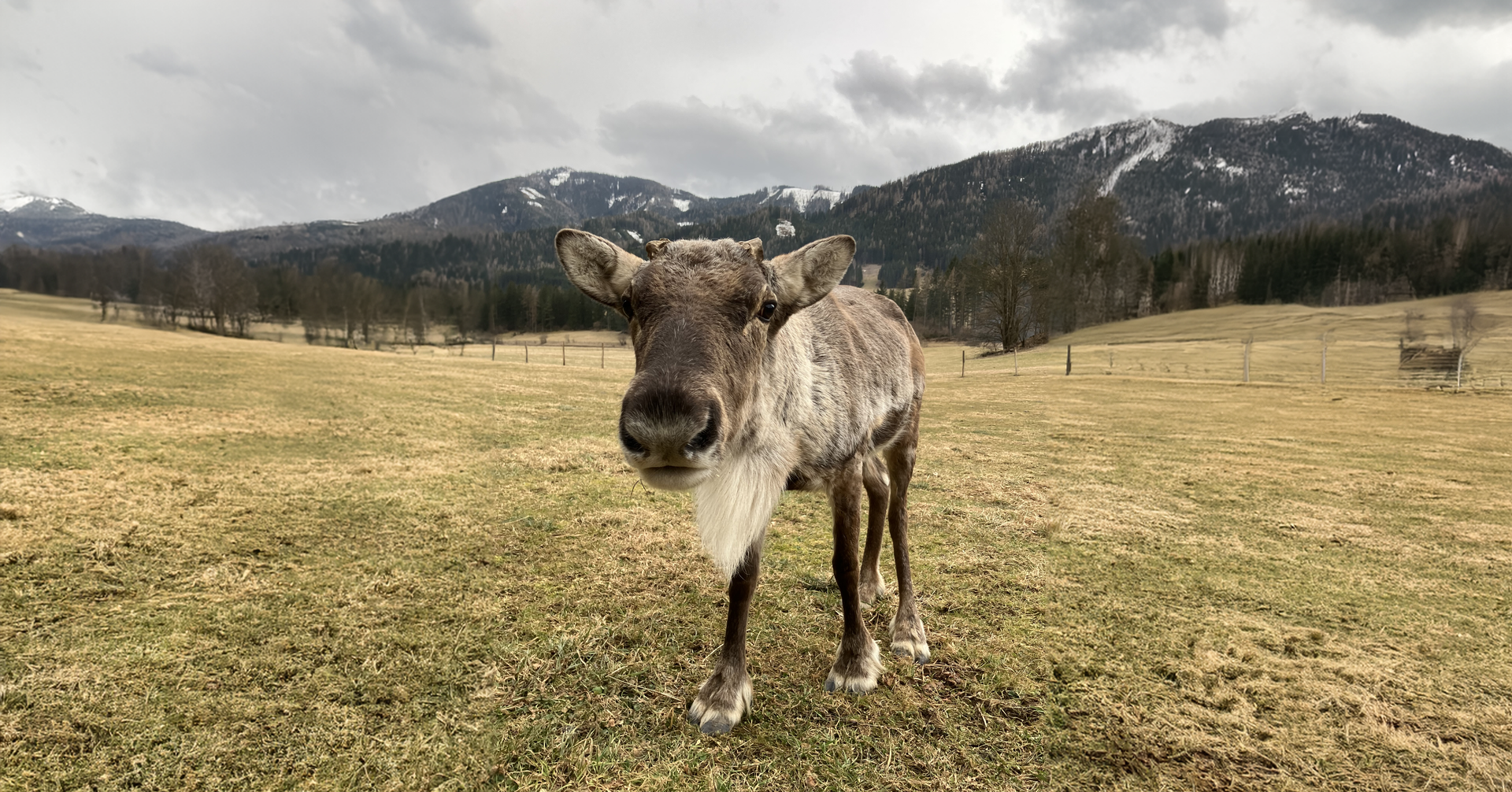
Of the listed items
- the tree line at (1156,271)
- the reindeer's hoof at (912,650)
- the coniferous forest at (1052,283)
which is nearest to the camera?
the reindeer's hoof at (912,650)

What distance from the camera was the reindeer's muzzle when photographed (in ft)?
→ 9.13

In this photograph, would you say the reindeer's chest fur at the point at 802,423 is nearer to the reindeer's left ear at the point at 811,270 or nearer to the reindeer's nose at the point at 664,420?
the reindeer's left ear at the point at 811,270

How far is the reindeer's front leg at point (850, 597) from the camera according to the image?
13.8 ft

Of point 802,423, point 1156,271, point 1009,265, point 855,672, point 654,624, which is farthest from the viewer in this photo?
point 1156,271

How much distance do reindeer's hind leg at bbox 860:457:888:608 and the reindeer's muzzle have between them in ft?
8.61

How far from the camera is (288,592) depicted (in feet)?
15.8

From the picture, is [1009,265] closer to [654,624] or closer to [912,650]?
[912,650]

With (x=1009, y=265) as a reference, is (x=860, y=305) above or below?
below

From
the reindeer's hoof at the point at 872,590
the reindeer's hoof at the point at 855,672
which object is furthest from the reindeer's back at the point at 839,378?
the reindeer's hoof at the point at 872,590

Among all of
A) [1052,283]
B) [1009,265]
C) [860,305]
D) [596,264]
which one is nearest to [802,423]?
[596,264]

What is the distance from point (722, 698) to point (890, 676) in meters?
1.36

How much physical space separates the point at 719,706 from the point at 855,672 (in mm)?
1099

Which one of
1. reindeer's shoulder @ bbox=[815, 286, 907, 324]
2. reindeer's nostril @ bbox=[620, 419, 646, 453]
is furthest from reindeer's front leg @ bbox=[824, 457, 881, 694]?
reindeer's nostril @ bbox=[620, 419, 646, 453]

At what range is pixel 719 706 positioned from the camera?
3770 millimetres
